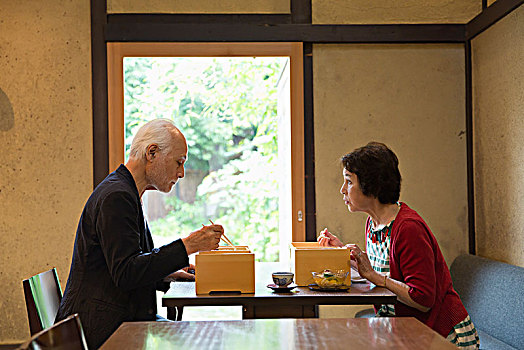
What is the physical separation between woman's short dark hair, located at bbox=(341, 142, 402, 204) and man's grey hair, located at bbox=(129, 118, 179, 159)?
→ 83 cm

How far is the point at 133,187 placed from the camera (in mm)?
2396

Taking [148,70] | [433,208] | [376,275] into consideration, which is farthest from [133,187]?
[148,70]

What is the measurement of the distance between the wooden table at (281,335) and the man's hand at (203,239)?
446 mm

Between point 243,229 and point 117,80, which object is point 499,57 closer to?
point 117,80

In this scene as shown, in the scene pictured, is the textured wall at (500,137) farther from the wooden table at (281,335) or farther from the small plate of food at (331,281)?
the wooden table at (281,335)

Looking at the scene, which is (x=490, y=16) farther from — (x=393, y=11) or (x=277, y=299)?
(x=277, y=299)

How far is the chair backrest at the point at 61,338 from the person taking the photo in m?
1.20

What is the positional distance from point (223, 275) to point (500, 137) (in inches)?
85.6

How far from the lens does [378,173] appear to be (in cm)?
258

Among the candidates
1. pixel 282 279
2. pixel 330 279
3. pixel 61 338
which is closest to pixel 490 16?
pixel 330 279

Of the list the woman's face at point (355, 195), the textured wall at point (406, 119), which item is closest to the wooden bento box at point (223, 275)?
the woman's face at point (355, 195)

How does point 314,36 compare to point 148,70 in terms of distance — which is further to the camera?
point 148,70

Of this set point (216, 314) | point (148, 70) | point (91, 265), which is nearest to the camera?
point (91, 265)

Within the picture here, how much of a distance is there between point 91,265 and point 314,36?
7.69ft
